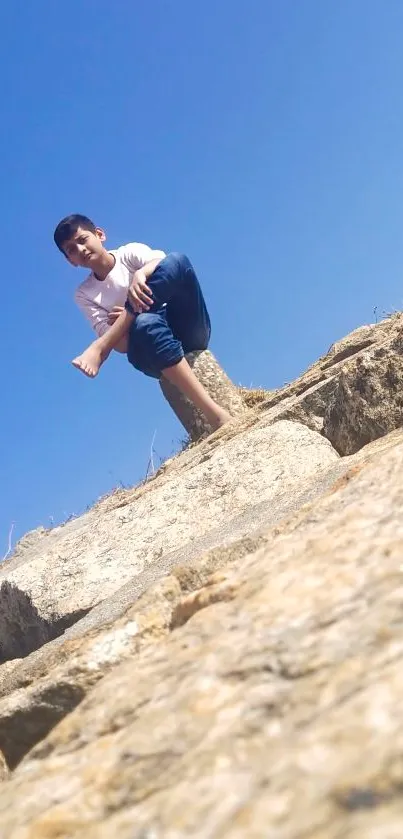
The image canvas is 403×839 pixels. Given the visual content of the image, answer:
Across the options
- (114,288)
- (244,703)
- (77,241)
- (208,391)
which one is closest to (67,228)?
(77,241)

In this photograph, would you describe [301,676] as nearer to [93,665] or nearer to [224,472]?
[93,665]

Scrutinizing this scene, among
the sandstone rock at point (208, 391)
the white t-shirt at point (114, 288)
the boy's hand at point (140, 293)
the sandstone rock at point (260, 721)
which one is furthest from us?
the sandstone rock at point (208, 391)

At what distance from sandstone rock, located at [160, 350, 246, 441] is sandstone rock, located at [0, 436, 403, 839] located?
14.3 ft

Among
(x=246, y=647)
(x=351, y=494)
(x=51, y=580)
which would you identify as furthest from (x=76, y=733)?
(x=51, y=580)

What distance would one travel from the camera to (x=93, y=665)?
142cm

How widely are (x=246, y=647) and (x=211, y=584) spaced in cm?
40

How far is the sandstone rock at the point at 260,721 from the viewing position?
658 mm

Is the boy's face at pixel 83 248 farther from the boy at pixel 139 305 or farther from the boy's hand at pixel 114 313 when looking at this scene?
the boy's hand at pixel 114 313

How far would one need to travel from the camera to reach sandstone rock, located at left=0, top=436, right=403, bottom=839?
0.66 m

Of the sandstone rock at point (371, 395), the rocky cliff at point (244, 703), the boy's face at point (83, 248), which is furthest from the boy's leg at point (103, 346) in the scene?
the rocky cliff at point (244, 703)

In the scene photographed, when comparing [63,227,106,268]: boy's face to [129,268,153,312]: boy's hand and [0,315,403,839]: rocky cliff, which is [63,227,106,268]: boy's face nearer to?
[129,268,153,312]: boy's hand

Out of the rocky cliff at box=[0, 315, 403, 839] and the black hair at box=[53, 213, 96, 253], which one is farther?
the black hair at box=[53, 213, 96, 253]

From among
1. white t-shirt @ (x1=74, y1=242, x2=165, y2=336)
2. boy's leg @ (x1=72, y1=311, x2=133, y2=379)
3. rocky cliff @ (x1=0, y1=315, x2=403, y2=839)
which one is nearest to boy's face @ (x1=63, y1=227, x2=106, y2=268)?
white t-shirt @ (x1=74, y1=242, x2=165, y2=336)

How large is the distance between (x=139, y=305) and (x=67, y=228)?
928 mm
